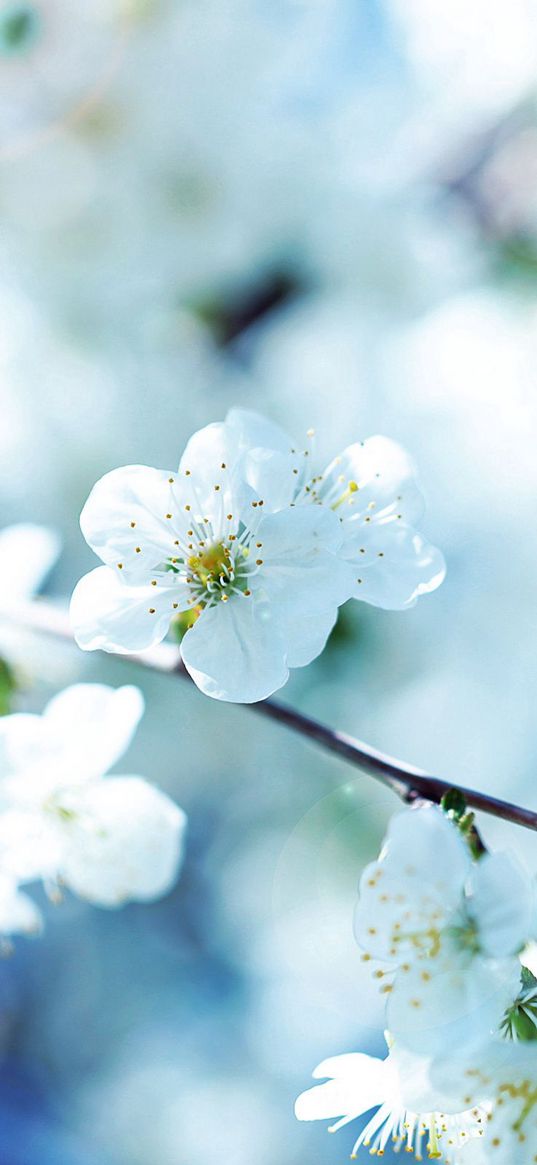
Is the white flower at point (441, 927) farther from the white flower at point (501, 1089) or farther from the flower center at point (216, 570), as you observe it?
the flower center at point (216, 570)

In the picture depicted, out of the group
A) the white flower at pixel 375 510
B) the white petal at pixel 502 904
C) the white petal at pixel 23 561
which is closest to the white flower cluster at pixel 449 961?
the white petal at pixel 502 904

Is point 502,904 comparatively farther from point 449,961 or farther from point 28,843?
point 28,843

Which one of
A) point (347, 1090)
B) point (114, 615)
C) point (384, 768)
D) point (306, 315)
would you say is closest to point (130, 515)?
point (114, 615)

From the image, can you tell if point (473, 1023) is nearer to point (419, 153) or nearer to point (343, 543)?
point (343, 543)

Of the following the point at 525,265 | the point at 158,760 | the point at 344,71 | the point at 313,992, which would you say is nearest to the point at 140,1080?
the point at 313,992

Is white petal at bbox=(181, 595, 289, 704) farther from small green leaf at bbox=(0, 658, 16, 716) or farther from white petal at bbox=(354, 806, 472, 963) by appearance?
small green leaf at bbox=(0, 658, 16, 716)

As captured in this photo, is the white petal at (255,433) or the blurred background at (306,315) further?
the blurred background at (306,315)
